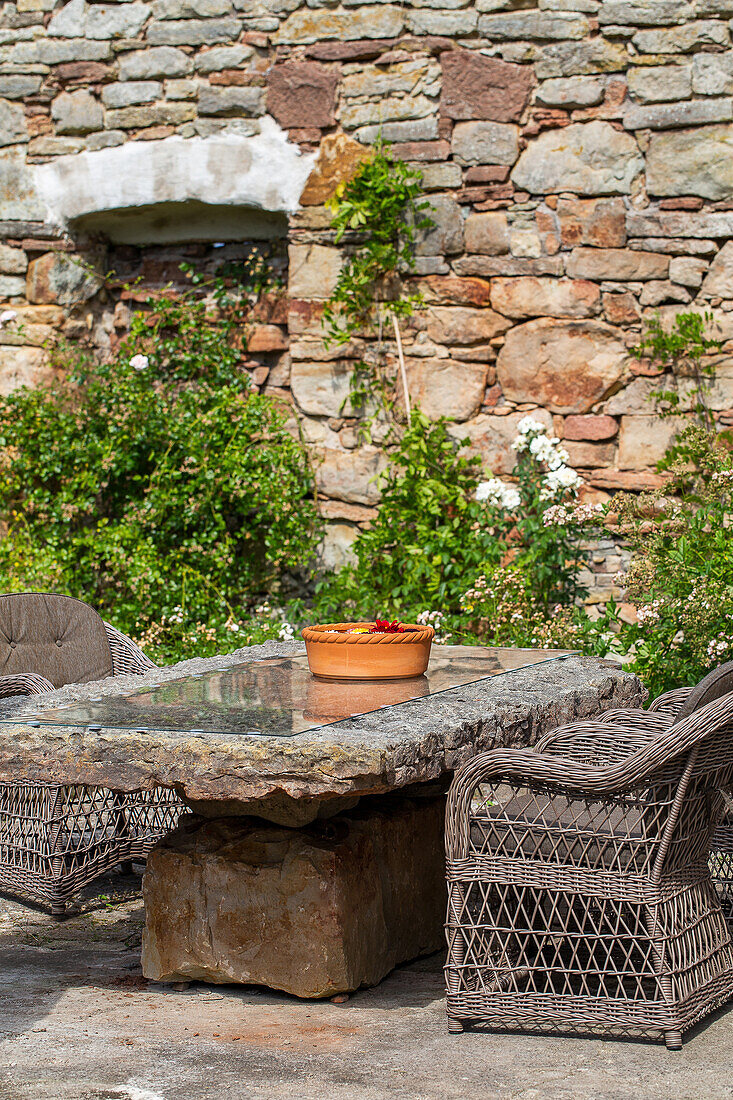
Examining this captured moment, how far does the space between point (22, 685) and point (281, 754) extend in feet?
4.43

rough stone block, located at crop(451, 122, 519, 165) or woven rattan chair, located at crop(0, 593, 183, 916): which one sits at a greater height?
rough stone block, located at crop(451, 122, 519, 165)

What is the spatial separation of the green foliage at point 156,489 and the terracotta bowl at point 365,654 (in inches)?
107

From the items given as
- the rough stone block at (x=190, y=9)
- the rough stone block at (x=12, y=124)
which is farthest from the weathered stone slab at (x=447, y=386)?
the rough stone block at (x=12, y=124)

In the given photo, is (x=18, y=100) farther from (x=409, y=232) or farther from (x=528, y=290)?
(x=528, y=290)

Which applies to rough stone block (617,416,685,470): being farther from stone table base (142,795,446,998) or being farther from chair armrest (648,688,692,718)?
stone table base (142,795,446,998)

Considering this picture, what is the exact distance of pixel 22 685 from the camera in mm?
3564

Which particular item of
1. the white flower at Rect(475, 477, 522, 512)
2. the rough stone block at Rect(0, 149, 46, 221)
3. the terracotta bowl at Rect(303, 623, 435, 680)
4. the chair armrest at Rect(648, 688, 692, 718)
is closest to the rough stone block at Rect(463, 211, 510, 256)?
the white flower at Rect(475, 477, 522, 512)

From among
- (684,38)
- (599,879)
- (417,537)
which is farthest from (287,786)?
(684,38)

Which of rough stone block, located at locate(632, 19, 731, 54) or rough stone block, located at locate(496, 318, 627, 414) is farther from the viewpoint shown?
rough stone block, located at locate(496, 318, 627, 414)

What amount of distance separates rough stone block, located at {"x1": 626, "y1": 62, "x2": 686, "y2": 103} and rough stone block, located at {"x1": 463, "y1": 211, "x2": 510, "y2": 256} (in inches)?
32.5

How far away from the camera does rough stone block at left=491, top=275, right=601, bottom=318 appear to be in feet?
19.0

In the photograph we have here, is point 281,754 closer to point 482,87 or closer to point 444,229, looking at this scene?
point 444,229

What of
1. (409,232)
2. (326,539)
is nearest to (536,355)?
(409,232)

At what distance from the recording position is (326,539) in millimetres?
6223
